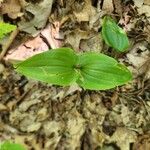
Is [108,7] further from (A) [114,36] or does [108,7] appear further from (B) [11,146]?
(B) [11,146]

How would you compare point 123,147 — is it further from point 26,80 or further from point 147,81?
point 26,80

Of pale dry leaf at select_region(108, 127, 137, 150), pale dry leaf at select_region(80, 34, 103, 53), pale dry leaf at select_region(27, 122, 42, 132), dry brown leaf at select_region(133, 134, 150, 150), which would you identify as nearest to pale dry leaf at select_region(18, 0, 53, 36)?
pale dry leaf at select_region(80, 34, 103, 53)

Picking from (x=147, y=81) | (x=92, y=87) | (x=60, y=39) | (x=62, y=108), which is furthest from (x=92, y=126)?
(x=60, y=39)

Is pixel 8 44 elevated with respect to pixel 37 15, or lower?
lower

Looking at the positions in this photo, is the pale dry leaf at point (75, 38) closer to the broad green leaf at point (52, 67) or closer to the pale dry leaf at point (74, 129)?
the broad green leaf at point (52, 67)

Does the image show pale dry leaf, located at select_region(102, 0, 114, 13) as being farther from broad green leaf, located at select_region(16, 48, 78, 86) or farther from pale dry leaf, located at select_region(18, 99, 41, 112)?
pale dry leaf, located at select_region(18, 99, 41, 112)

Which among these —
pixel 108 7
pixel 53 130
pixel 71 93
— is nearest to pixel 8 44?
pixel 71 93

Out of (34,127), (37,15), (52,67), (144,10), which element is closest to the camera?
(52,67)
